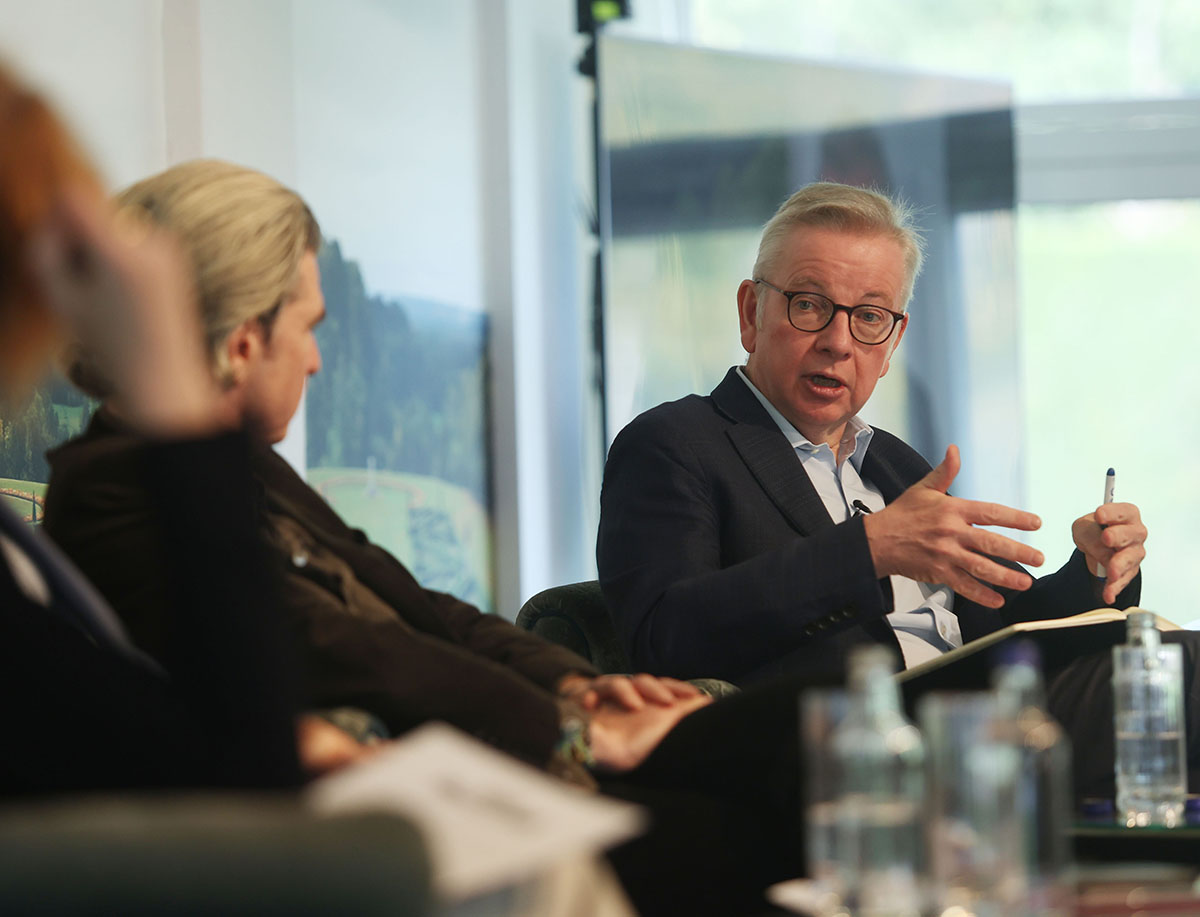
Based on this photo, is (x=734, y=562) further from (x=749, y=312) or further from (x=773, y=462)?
(x=749, y=312)

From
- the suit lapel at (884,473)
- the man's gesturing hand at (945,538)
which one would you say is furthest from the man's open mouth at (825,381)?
the man's gesturing hand at (945,538)

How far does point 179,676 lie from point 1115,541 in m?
1.89

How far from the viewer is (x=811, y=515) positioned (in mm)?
2346

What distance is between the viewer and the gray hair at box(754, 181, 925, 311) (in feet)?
8.47

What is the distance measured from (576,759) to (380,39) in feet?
8.47

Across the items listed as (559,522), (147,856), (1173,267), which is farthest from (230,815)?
(1173,267)

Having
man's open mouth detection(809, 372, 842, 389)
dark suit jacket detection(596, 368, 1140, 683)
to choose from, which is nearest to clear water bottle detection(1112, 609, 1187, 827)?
dark suit jacket detection(596, 368, 1140, 683)

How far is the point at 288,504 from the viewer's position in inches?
→ 60.3

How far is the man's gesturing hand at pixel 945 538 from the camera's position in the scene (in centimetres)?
200

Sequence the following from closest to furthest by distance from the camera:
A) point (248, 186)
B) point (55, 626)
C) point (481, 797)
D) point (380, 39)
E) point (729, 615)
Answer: point (481, 797), point (55, 626), point (248, 186), point (729, 615), point (380, 39)

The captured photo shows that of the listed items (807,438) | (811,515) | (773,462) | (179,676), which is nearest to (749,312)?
(807,438)

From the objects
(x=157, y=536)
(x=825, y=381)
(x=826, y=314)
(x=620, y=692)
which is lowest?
(x=620, y=692)

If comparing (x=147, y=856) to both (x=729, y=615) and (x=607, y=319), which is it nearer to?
(x=729, y=615)

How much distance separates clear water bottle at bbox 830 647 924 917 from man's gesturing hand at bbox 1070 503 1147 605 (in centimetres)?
147
